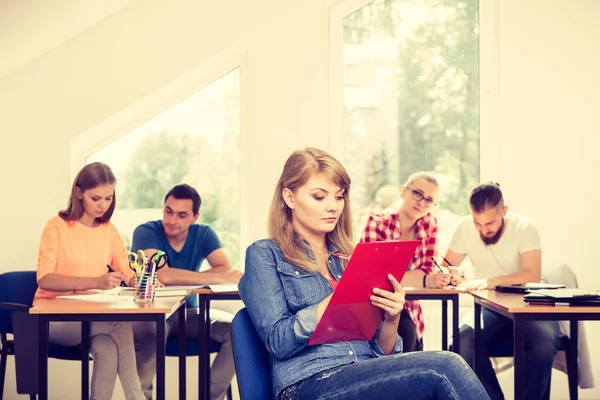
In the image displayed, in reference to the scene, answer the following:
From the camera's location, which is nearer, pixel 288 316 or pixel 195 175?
pixel 288 316

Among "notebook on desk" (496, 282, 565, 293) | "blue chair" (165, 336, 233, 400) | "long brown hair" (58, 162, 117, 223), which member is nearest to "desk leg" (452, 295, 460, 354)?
"notebook on desk" (496, 282, 565, 293)

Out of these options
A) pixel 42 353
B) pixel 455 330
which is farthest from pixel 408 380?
pixel 455 330

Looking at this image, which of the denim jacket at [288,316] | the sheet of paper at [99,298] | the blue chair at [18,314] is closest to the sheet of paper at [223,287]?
the sheet of paper at [99,298]

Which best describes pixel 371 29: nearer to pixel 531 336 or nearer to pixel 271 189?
pixel 271 189

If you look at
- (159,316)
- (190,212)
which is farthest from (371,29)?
(159,316)

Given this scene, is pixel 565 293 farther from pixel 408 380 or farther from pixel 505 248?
pixel 408 380

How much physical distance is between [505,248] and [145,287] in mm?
1973

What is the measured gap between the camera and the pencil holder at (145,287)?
3186 mm

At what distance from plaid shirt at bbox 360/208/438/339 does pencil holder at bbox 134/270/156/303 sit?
1388 mm

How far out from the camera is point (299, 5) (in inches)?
194

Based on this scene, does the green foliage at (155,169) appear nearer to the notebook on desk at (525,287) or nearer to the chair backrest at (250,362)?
the notebook on desk at (525,287)

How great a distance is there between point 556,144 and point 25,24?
A: 3.23 metres

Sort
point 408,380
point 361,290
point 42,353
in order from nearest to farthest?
point 408,380
point 361,290
point 42,353

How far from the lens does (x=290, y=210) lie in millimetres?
2395
